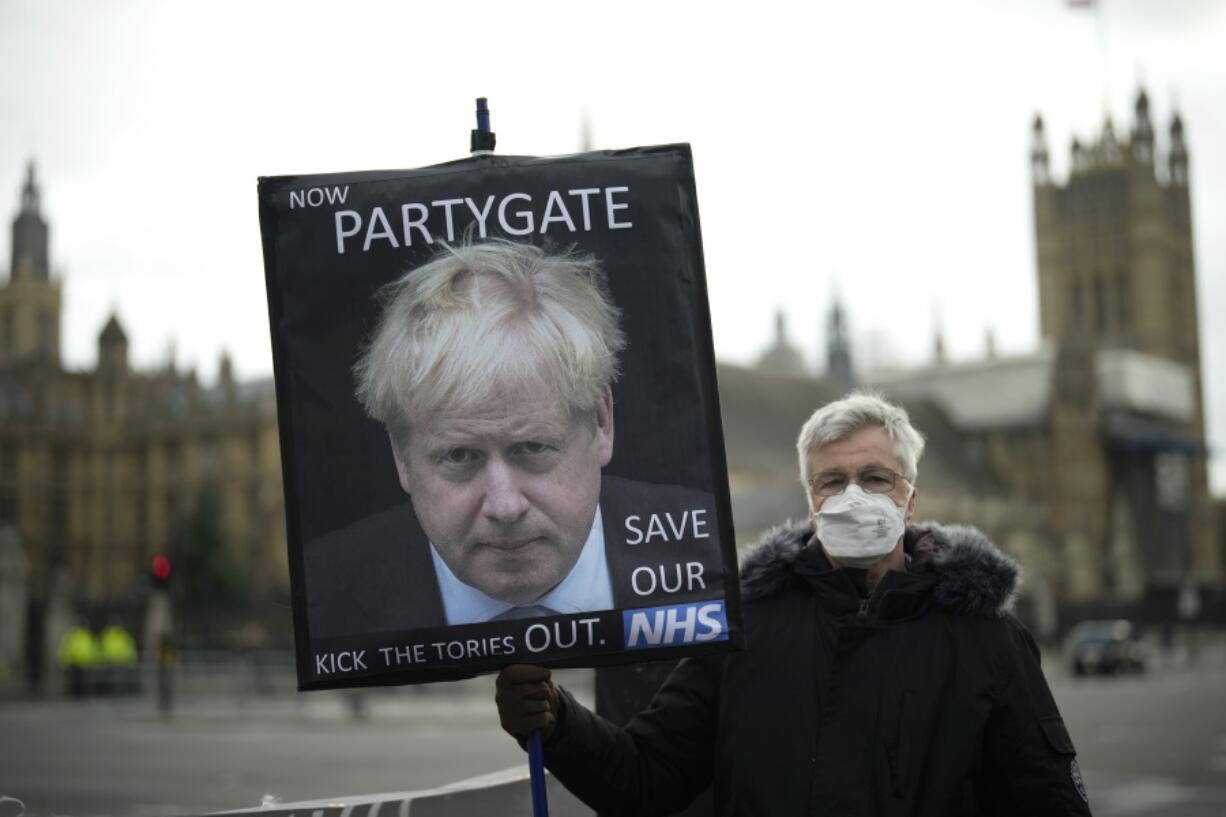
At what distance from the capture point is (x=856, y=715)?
3.07 meters

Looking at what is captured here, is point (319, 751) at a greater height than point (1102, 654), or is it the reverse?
point (319, 751)

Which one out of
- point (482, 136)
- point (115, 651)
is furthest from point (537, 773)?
point (115, 651)

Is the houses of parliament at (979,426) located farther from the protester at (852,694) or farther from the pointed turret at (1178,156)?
the protester at (852,694)

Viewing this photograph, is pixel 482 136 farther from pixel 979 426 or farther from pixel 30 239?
pixel 30 239

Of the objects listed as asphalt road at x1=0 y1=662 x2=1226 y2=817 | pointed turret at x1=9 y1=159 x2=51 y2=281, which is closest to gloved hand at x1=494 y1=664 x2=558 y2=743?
asphalt road at x1=0 y1=662 x2=1226 y2=817

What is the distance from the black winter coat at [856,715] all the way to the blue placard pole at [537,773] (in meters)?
0.08

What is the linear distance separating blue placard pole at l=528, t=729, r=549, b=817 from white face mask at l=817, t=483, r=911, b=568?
72 centimetres

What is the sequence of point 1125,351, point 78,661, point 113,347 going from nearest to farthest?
point 78,661 < point 113,347 < point 1125,351

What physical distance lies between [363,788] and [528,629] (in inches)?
367

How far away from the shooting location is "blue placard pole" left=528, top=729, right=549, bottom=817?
294 centimetres

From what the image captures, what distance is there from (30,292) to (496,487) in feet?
330

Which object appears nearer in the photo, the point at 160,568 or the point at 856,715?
the point at 856,715

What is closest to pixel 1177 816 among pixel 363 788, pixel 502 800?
pixel 363 788

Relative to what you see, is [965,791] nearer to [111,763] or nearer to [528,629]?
[528,629]
